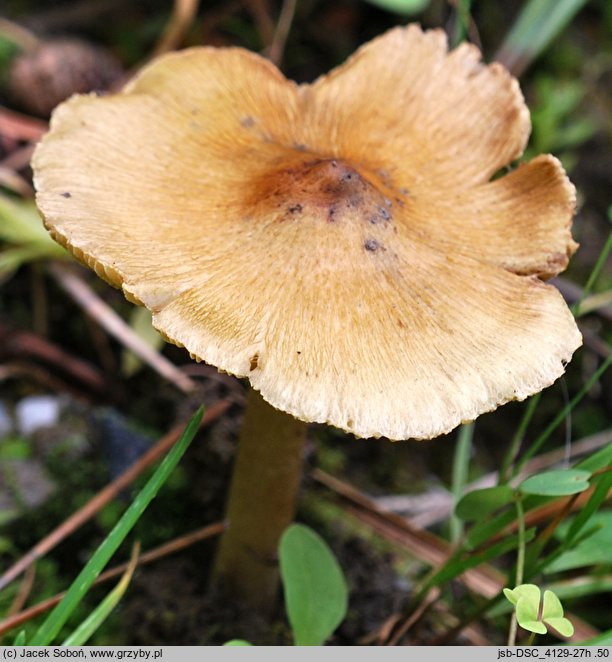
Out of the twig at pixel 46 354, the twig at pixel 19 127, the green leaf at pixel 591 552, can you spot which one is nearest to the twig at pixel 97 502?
the twig at pixel 46 354

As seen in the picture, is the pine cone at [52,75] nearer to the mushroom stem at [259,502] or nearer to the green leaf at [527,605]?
the mushroom stem at [259,502]

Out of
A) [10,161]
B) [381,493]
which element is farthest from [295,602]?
[10,161]

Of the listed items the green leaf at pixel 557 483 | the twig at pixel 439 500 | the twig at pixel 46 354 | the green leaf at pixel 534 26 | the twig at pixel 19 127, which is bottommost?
the twig at pixel 46 354

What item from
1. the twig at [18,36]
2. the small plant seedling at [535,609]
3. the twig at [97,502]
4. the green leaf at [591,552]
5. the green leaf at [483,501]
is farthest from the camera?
the twig at [18,36]

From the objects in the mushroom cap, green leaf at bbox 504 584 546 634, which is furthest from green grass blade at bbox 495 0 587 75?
green leaf at bbox 504 584 546 634

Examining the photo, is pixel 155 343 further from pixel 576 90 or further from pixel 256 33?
pixel 576 90
